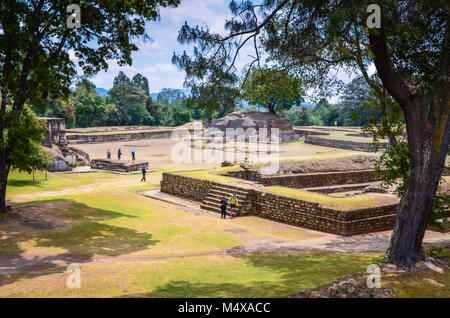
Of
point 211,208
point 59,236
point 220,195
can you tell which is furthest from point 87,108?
point 59,236

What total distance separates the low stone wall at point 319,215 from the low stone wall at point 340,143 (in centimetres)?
1899

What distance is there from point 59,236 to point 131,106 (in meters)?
52.9

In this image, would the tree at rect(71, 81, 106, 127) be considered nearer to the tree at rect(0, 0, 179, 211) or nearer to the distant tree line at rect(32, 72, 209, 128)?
the distant tree line at rect(32, 72, 209, 128)

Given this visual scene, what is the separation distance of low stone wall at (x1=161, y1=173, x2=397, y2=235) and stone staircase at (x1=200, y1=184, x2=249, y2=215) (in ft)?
1.01

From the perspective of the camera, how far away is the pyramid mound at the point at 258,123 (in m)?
44.6

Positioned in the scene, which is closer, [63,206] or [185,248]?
[185,248]

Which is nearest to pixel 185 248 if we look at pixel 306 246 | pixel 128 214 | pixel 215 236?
pixel 215 236

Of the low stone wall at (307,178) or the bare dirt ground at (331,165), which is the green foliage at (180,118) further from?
the low stone wall at (307,178)

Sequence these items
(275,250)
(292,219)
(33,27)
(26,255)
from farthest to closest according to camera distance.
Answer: (292,219) → (33,27) → (275,250) → (26,255)

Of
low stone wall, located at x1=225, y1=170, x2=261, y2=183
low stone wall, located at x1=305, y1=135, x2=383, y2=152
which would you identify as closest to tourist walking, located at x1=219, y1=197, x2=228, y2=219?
low stone wall, located at x1=225, y1=170, x2=261, y2=183

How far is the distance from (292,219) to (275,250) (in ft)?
11.5

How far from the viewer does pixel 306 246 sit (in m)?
10.7

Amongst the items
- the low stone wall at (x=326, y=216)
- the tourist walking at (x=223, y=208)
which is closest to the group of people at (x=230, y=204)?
the tourist walking at (x=223, y=208)

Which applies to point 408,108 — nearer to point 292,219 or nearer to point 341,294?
point 341,294
